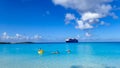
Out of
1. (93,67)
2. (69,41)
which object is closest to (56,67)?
(93,67)

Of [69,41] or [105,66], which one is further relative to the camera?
[69,41]

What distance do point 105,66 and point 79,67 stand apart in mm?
2163

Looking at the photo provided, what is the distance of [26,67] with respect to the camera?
584 inches

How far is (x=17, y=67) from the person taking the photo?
14.6m

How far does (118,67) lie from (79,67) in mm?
3068

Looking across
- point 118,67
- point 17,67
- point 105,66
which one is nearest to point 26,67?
point 17,67

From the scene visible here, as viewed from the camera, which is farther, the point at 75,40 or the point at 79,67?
the point at 75,40

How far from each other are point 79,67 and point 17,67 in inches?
191

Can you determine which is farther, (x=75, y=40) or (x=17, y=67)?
(x=75, y=40)

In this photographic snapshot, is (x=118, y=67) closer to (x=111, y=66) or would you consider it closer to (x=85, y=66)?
(x=111, y=66)

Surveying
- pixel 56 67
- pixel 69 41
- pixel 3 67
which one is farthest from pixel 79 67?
pixel 69 41

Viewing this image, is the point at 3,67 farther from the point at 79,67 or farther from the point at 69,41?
the point at 69,41

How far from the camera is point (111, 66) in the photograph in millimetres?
15148

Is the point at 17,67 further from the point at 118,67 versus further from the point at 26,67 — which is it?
the point at 118,67
